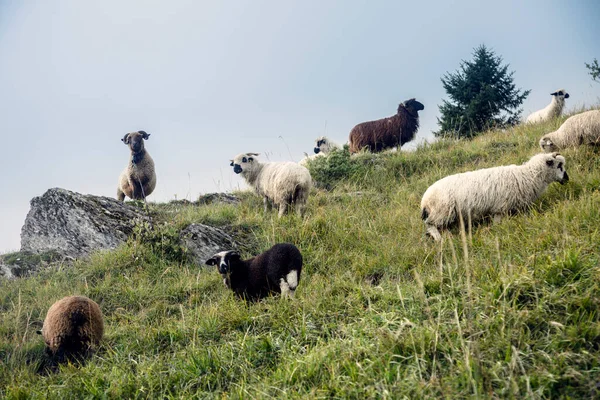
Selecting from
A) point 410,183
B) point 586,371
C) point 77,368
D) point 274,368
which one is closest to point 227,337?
point 274,368

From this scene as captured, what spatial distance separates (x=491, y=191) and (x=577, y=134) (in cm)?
342

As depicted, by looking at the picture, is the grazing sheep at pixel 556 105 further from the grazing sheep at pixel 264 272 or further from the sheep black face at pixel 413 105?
the grazing sheep at pixel 264 272

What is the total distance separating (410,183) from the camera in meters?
11.5

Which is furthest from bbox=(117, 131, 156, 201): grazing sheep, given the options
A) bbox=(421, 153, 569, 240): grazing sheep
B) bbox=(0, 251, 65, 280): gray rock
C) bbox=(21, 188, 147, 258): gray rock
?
bbox=(421, 153, 569, 240): grazing sheep

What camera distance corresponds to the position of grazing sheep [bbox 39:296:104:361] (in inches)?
233

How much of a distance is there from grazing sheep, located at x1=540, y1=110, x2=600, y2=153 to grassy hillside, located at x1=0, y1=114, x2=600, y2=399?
14.2 inches

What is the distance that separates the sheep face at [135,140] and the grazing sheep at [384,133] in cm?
644

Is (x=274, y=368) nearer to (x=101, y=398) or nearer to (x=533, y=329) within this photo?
(x=101, y=398)

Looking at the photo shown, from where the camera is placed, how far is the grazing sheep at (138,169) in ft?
45.7

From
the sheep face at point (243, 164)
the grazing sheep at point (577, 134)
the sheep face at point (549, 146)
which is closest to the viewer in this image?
the grazing sheep at point (577, 134)

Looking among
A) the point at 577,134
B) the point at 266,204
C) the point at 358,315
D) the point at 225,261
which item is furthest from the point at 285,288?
the point at 577,134

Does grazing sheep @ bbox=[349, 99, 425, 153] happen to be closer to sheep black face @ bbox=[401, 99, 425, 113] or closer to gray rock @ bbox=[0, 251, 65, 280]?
sheep black face @ bbox=[401, 99, 425, 113]

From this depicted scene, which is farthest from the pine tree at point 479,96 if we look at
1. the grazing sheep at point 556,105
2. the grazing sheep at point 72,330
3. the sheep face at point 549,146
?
the grazing sheep at point 72,330

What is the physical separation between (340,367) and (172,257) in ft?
19.1
